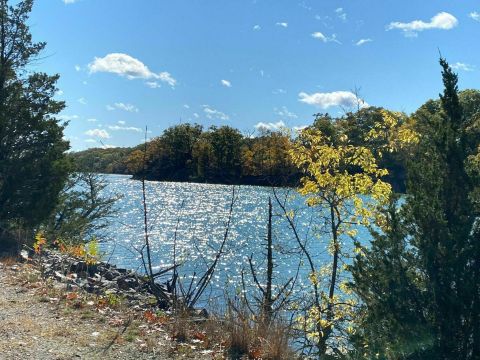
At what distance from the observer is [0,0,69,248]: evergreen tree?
18.2m

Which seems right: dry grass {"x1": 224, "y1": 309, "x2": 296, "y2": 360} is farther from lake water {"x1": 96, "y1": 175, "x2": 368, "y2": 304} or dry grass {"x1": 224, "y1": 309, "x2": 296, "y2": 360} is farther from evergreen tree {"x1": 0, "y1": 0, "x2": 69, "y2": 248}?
evergreen tree {"x1": 0, "y1": 0, "x2": 69, "y2": 248}

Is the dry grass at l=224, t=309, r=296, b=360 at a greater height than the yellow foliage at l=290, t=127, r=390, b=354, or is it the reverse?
the yellow foliage at l=290, t=127, r=390, b=354

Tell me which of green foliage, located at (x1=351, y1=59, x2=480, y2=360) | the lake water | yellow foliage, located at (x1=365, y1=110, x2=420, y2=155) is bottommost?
the lake water

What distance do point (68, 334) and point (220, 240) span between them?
2632 cm

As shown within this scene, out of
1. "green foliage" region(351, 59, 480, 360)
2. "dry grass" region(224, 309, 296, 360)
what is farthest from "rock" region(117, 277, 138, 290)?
"green foliage" region(351, 59, 480, 360)

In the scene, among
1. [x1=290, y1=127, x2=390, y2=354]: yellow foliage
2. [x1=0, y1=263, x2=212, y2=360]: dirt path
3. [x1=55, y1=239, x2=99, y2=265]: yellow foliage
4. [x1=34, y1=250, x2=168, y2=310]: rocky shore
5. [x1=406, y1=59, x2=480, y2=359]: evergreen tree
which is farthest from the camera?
[x1=55, y1=239, x2=99, y2=265]: yellow foliage

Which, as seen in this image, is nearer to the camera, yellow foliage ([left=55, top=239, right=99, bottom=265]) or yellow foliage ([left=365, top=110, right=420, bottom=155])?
yellow foliage ([left=365, top=110, right=420, bottom=155])

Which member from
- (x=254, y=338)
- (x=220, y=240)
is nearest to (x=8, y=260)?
(x=254, y=338)

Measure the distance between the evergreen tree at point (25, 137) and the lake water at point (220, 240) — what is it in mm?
3297

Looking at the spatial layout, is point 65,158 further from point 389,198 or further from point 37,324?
point 389,198

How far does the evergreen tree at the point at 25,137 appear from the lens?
18172 mm

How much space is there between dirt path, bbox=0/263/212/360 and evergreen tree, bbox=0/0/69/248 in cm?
952

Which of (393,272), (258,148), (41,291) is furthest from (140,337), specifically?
(258,148)

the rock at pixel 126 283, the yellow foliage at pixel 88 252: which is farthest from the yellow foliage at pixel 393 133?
the rock at pixel 126 283
